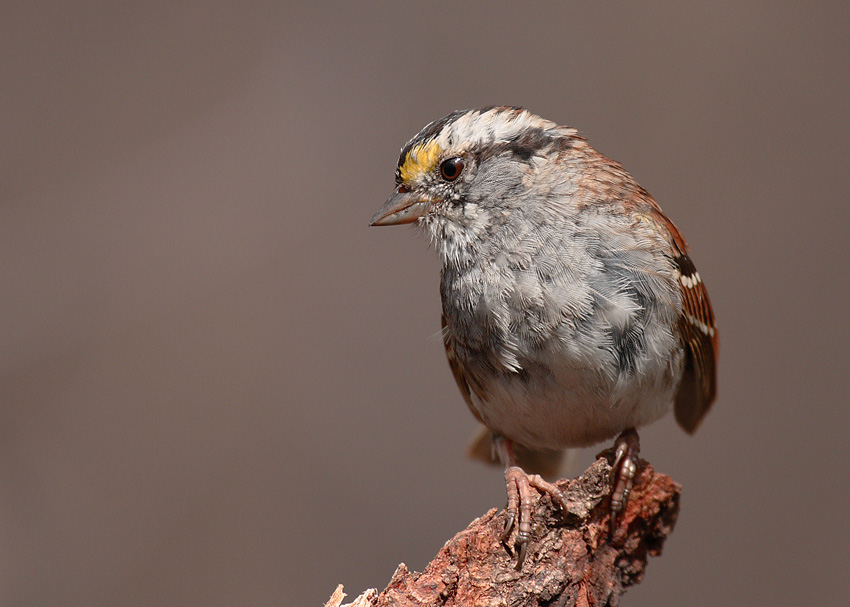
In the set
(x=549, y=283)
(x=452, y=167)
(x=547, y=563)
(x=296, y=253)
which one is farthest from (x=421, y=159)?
(x=296, y=253)

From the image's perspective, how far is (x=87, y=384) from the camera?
3.90 meters

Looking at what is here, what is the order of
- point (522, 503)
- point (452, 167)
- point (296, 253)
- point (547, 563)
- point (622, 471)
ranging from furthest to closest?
point (296, 253)
point (452, 167)
point (622, 471)
point (522, 503)
point (547, 563)

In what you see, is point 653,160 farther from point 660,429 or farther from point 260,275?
point 260,275

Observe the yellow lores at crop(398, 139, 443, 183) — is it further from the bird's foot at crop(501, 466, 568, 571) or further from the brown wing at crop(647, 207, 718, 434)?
the bird's foot at crop(501, 466, 568, 571)

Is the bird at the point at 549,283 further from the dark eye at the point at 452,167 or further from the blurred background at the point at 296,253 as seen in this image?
the blurred background at the point at 296,253

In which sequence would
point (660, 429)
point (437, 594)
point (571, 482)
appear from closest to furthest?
point (437, 594) < point (571, 482) < point (660, 429)

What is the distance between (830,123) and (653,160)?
98 centimetres

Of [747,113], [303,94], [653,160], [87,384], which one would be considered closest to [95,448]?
[87,384]

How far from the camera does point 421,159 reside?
2189mm

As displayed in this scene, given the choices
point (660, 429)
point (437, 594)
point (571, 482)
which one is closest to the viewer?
point (437, 594)

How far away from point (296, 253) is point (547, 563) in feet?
8.44

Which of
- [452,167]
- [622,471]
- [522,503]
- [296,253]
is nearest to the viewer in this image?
[522,503]

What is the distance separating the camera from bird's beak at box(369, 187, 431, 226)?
7.24 feet

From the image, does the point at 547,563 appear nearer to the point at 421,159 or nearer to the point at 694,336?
the point at 694,336
